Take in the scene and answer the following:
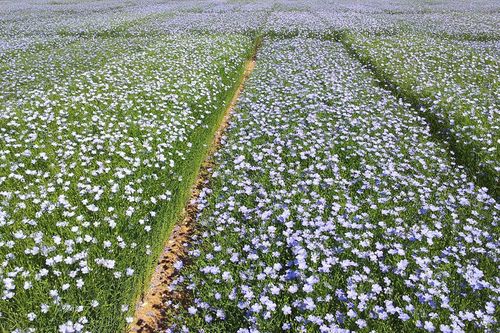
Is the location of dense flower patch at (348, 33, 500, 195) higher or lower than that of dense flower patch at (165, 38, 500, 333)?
higher

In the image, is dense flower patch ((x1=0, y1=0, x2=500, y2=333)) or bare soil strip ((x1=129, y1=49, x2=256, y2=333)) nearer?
dense flower patch ((x1=0, y1=0, x2=500, y2=333))

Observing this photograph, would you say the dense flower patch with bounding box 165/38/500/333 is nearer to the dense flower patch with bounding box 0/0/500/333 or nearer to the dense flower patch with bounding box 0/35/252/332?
the dense flower patch with bounding box 0/0/500/333

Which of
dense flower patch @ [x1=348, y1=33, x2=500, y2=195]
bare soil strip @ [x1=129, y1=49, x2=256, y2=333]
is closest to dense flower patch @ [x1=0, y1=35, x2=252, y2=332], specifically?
bare soil strip @ [x1=129, y1=49, x2=256, y2=333]

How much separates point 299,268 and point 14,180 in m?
5.67

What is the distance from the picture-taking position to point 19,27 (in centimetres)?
2812

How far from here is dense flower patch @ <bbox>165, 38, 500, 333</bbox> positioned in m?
4.31

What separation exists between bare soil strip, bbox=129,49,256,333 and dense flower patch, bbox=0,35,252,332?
293mm

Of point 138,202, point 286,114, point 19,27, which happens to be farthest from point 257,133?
point 19,27

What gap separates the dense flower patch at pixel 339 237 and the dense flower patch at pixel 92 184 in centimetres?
87

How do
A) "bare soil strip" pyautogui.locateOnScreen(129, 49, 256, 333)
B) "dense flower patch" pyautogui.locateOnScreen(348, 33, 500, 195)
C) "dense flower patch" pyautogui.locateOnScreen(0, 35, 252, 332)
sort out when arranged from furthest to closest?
"dense flower patch" pyautogui.locateOnScreen(348, 33, 500, 195)
"bare soil strip" pyautogui.locateOnScreen(129, 49, 256, 333)
"dense flower patch" pyautogui.locateOnScreen(0, 35, 252, 332)

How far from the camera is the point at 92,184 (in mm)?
6418

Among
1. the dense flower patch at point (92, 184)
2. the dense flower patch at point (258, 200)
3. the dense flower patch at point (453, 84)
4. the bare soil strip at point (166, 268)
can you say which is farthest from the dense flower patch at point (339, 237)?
the dense flower patch at point (92, 184)

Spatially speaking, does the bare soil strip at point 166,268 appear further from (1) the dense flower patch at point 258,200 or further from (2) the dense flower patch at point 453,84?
(2) the dense flower patch at point 453,84

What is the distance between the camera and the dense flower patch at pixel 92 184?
14.1 ft
